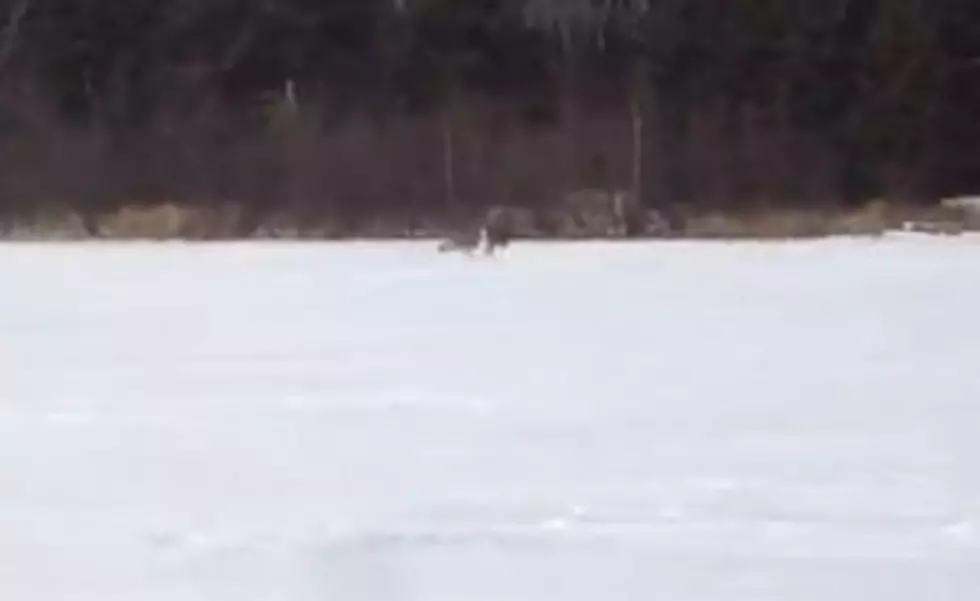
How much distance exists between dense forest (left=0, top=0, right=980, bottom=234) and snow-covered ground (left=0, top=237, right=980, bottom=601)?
7.80m

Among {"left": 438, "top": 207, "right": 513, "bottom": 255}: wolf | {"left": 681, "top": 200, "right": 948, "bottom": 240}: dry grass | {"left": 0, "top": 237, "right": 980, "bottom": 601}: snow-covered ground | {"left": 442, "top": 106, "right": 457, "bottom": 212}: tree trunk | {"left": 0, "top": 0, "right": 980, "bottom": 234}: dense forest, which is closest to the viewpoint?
{"left": 0, "top": 237, "right": 980, "bottom": 601}: snow-covered ground

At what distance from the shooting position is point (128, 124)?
15.9 meters

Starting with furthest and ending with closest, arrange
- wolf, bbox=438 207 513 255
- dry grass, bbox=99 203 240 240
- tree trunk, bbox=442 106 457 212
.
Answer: tree trunk, bbox=442 106 457 212 → dry grass, bbox=99 203 240 240 → wolf, bbox=438 207 513 255

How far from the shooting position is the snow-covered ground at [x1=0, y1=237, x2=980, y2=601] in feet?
10.4

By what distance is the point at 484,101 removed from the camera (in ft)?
51.5

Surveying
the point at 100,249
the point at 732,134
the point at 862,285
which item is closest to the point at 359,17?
the point at 732,134

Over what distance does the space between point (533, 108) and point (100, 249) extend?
5989 millimetres

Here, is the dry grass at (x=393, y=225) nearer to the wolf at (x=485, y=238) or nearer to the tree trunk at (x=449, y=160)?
the wolf at (x=485, y=238)

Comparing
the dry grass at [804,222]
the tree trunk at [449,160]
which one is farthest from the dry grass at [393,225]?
the tree trunk at [449,160]

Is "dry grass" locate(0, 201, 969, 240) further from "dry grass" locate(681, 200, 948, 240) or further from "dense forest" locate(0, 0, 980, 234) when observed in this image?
"dense forest" locate(0, 0, 980, 234)

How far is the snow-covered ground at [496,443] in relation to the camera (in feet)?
10.4

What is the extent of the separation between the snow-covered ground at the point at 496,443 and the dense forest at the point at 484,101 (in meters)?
7.80

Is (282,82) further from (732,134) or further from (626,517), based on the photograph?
(626,517)

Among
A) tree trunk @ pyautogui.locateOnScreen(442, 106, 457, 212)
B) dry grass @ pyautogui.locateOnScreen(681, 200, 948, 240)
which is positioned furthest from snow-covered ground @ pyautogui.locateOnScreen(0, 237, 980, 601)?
tree trunk @ pyautogui.locateOnScreen(442, 106, 457, 212)
